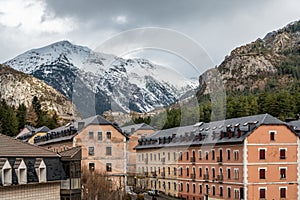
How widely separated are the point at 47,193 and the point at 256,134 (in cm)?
3429

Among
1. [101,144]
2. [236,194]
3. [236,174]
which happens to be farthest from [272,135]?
[101,144]

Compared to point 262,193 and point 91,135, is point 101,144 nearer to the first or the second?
point 91,135

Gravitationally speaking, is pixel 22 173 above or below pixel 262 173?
above

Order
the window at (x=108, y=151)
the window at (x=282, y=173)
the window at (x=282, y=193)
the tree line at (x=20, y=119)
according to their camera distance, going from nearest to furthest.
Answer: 1. the window at (x=282, y=193)
2. the window at (x=282, y=173)
3. the window at (x=108, y=151)
4. the tree line at (x=20, y=119)

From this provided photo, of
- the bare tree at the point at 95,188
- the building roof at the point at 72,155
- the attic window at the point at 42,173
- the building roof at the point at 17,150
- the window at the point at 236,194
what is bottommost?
the window at the point at 236,194

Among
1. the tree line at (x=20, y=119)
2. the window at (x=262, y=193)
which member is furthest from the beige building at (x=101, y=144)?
the tree line at (x=20, y=119)

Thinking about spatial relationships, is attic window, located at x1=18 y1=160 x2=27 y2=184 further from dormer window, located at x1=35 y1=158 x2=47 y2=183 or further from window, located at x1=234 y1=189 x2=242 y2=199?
window, located at x1=234 y1=189 x2=242 y2=199

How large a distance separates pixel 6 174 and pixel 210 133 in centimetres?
4321

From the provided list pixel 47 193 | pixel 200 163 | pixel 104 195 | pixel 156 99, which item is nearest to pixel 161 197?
pixel 200 163

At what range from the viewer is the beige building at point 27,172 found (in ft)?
76.1

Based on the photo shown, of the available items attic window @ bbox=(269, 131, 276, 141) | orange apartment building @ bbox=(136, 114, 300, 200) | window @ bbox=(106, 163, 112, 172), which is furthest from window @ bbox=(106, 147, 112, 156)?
attic window @ bbox=(269, 131, 276, 141)

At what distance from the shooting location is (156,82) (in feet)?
112

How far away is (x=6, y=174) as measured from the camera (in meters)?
23.2

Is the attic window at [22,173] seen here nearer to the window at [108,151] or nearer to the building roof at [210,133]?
the building roof at [210,133]
